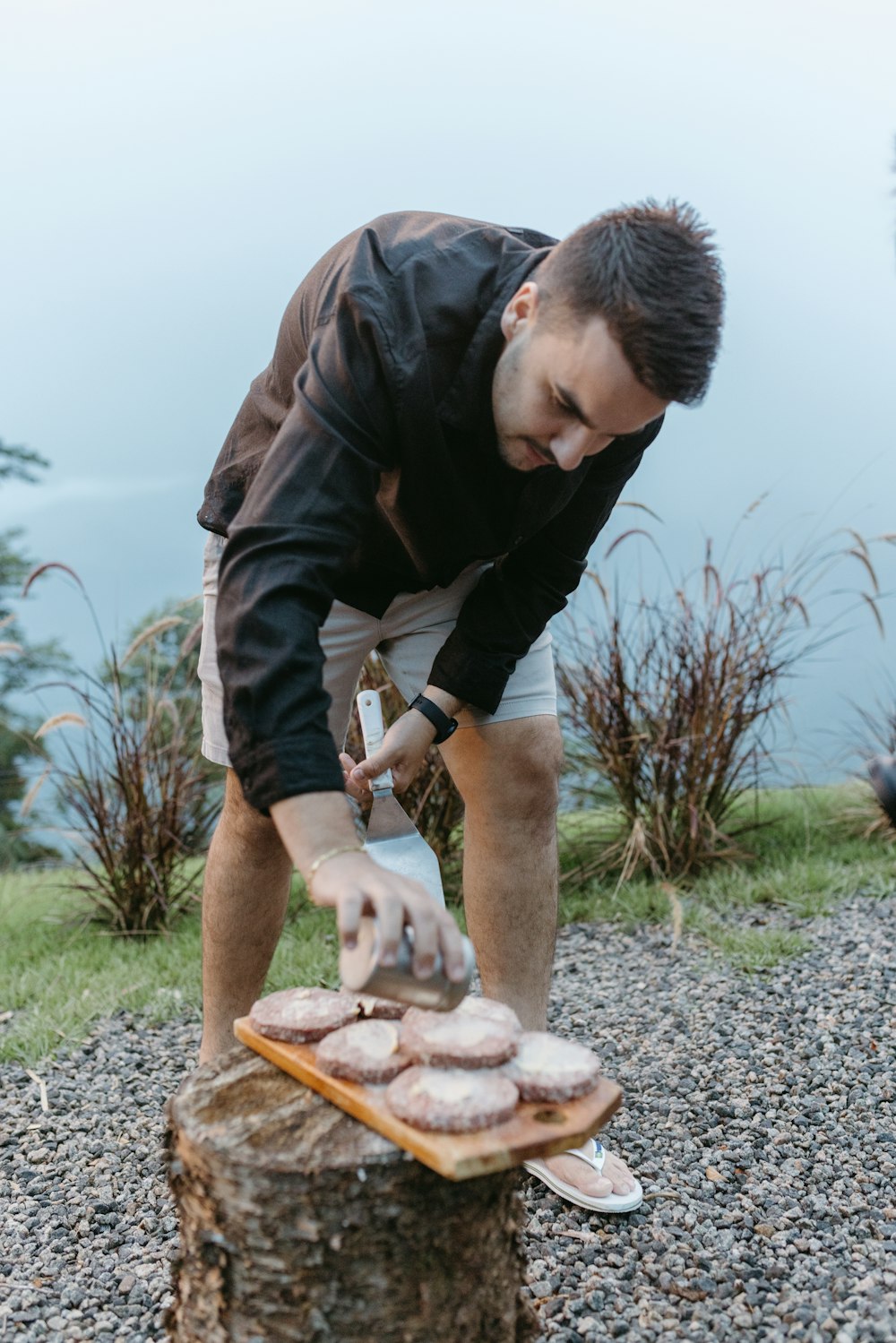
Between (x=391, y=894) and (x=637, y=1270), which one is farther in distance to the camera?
(x=637, y=1270)

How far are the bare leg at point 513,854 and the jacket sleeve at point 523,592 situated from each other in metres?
0.11

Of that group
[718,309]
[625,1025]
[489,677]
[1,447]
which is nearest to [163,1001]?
[625,1025]

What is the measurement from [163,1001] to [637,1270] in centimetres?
177

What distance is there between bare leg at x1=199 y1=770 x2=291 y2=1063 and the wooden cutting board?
2.25 feet

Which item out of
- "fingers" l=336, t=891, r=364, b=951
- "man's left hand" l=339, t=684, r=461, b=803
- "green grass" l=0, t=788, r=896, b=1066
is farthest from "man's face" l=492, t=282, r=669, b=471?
"green grass" l=0, t=788, r=896, b=1066

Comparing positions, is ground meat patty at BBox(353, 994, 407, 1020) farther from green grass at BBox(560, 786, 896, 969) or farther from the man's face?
green grass at BBox(560, 786, 896, 969)

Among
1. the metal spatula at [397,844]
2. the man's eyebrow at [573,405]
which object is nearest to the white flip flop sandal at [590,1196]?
the metal spatula at [397,844]

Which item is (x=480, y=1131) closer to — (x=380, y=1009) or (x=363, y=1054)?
(x=363, y=1054)

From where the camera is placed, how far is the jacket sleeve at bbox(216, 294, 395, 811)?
1.34 metres

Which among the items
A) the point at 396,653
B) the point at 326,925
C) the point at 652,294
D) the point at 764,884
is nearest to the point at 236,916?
the point at 396,653

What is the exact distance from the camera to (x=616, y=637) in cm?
417

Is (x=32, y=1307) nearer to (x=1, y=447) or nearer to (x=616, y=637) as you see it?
(x=616, y=637)

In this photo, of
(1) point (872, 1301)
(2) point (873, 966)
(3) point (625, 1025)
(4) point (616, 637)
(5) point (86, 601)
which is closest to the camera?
(1) point (872, 1301)

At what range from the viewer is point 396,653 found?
Result: 2199 millimetres
